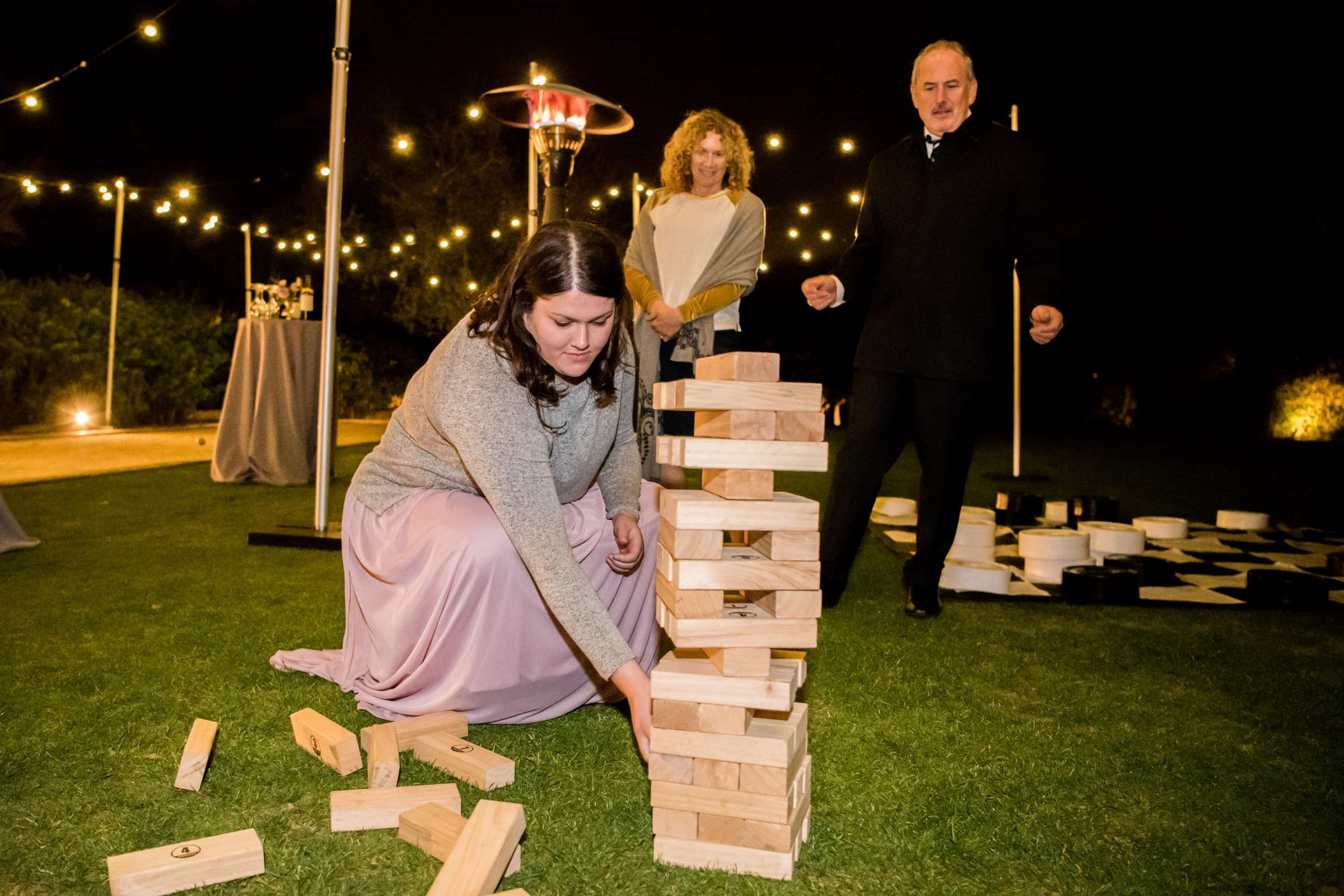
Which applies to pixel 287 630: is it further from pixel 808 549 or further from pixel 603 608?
pixel 808 549

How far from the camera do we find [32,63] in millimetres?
13188

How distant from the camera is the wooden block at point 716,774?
57.1 inches

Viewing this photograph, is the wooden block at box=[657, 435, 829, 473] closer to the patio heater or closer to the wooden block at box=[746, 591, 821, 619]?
the wooden block at box=[746, 591, 821, 619]

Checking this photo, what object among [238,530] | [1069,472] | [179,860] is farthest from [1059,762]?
[1069,472]

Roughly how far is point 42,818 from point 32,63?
15.4m

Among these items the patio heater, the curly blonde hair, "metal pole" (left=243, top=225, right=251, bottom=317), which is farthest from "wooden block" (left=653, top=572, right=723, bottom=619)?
"metal pole" (left=243, top=225, right=251, bottom=317)

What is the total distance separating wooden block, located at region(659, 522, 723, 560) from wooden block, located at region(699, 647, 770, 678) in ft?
0.50

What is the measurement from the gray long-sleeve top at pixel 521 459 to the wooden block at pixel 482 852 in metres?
0.31

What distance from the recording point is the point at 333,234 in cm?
422

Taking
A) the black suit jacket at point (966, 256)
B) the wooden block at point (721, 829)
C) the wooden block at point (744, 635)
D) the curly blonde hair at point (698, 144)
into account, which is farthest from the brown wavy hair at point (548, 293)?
the curly blonde hair at point (698, 144)

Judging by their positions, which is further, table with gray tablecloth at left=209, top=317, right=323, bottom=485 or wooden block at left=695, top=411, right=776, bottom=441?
table with gray tablecloth at left=209, top=317, right=323, bottom=485

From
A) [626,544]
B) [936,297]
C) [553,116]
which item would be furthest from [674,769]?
[553,116]

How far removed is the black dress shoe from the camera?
3078mm

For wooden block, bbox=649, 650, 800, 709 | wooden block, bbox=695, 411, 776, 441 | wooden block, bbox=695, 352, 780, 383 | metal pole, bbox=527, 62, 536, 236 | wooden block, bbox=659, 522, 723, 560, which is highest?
metal pole, bbox=527, 62, 536, 236
